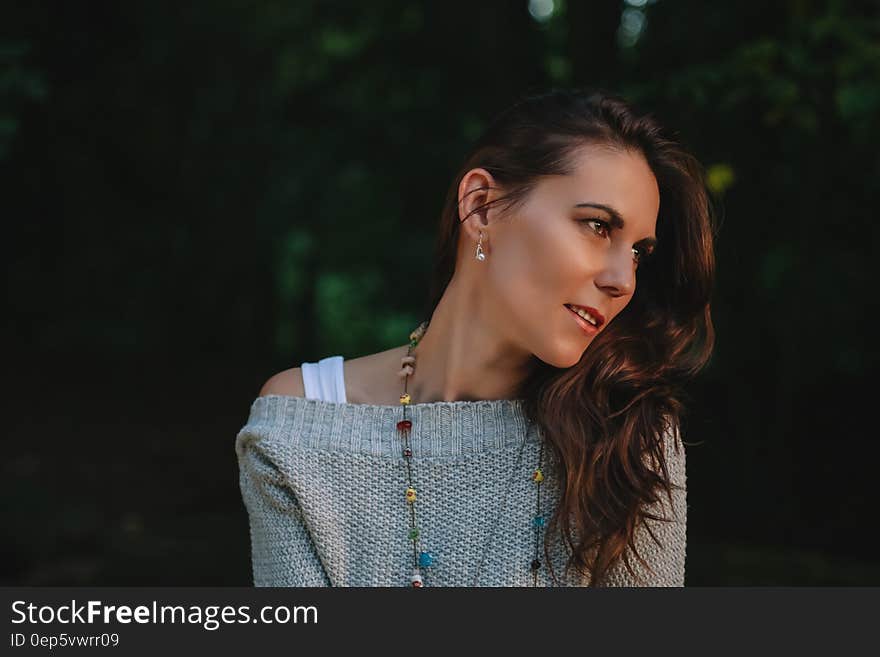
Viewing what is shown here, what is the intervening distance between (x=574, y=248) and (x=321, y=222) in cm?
783

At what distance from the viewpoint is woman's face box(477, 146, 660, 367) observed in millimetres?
2203

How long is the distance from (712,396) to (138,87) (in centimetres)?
542

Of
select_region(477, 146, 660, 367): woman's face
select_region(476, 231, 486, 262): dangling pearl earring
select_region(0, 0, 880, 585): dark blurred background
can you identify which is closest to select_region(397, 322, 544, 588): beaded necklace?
select_region(477, 146, 660, 367): woman's face

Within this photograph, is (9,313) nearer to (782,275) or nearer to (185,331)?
(185,331)

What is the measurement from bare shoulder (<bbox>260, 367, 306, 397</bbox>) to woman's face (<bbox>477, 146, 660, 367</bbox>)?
2.10ft

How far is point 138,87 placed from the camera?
8.34 metres

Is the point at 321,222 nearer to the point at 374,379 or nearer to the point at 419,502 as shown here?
the point at 374,379

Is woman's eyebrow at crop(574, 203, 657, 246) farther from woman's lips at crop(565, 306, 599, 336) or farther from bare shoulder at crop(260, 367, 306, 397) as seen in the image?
bare shoulder at crop(260, 367, 306, 397)

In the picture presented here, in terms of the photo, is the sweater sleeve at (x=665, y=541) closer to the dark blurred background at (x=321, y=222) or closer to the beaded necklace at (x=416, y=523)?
the beaded necklace at (x=416, y=523)

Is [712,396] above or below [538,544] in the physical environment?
above

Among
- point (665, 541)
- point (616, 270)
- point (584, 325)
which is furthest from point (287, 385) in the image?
point (665, 541)

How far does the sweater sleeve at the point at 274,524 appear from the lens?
2.32 m

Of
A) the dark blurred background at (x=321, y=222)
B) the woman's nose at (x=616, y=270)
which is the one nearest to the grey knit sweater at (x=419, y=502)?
the woman's nose at (x=616, y=270)

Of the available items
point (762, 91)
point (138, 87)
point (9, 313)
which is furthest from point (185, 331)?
point (762, 91)
